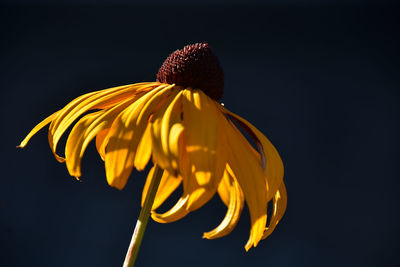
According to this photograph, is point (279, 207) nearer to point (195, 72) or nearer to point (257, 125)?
point (195, 72)

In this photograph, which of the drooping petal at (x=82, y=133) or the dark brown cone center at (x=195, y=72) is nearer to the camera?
the drooping petal at (x=82, y=133)

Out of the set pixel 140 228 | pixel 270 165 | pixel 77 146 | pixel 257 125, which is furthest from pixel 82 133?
pixel 257 125

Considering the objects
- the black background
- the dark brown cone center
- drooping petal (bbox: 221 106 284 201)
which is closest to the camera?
drooping petal (bbox: 221 106 284 201)

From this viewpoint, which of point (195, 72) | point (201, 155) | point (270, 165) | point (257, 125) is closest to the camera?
point (201, 155)

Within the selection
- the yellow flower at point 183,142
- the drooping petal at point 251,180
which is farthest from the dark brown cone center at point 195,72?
the drooping petal at point 251,180

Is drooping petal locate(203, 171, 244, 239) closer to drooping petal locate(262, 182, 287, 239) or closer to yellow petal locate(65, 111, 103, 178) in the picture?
drooping petal locate(262, 182, 287, 239)

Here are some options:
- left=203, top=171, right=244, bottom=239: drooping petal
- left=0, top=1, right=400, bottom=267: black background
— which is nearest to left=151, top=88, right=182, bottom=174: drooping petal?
left=203, top=171, right=244, bottom=239: drooping petal

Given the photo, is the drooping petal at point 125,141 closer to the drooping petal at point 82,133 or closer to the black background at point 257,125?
the drooping petal at point 82,133
